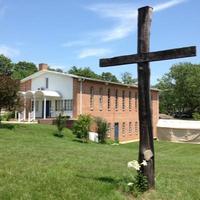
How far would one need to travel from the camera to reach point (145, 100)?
22.3 feet

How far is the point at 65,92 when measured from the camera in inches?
→ 1380

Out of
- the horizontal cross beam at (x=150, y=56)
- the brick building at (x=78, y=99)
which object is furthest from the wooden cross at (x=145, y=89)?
the brick building at (x=78, y=99)

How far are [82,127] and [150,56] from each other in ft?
74.9

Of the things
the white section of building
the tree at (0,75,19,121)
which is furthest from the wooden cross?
the white section of building

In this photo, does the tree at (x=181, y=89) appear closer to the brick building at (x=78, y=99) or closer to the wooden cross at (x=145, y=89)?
the brick building at (x=78, y=99)

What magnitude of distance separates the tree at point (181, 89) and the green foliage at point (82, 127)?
48.0 m

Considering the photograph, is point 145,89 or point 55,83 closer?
point 145,89

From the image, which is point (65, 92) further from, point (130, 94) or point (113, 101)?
point (130, 94)

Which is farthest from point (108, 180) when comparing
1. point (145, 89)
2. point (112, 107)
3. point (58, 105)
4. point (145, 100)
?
point (112, 107)

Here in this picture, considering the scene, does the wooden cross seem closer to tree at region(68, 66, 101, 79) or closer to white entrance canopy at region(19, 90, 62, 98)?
white entrance canopy at region(19, 90, 62, 98)

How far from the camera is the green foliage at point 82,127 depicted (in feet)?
94.4

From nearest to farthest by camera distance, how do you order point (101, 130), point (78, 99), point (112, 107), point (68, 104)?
point (101, 130) → point (78, 99) → point (68, 104) → point (112, 107)

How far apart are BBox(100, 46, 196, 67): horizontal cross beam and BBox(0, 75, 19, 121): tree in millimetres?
18000

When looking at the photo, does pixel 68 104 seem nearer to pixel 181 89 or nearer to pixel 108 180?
pixel 108 180
